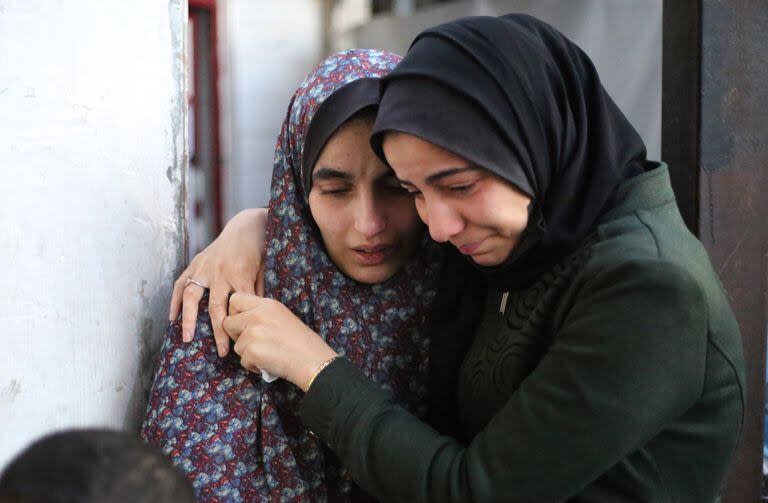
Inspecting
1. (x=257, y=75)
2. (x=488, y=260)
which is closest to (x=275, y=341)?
(x=488, y=260)

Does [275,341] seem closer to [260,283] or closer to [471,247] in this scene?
[260,283]

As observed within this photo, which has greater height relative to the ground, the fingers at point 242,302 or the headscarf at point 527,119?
the headscarf at point 527,119

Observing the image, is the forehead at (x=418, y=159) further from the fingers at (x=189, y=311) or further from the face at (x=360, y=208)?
the fingers at (x=189, y=311)

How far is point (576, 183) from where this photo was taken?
1329mm

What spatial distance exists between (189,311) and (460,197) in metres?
0.62

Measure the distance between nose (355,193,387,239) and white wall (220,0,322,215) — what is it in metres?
4.04

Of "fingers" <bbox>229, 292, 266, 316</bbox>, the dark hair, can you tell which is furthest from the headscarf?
the dark hair

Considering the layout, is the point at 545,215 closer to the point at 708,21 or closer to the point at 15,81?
the point at 708,21

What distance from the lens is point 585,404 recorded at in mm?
1133

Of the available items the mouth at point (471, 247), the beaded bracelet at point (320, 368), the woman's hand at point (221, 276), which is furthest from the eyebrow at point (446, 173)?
the woman's hand at point (221, 276)

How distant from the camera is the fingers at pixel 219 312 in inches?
62.8

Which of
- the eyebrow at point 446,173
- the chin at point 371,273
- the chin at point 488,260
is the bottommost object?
the chin at point 371,273

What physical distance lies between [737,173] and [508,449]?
1.03 metres

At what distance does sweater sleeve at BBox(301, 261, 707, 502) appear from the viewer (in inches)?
43.9
